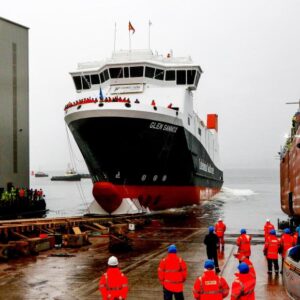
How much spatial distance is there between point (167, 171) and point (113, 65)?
9208mm

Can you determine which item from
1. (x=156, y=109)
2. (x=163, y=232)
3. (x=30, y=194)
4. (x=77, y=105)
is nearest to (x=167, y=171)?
(x=156, y=109)

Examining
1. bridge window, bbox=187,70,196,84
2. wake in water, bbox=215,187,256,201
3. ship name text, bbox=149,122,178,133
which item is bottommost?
wake in water, bbox=215,187,256,201

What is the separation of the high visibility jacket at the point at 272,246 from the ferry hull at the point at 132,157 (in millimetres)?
15769

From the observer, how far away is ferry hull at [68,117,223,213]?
27.3 metres

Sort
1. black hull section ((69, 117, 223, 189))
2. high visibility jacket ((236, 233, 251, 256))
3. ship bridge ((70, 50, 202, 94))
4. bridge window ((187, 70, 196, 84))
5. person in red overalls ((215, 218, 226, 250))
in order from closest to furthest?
high visibility jacket ((236, 233, 251, 256)), person in red overalls ((215, 218, 226, 250)), black hull section ((69, 117, 223, 189)), ship bridge ((70, 50, 202, 94)), bridge window ((187, 70, 196, 84))

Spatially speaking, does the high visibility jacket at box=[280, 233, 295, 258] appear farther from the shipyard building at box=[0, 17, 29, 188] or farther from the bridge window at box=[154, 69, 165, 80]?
the shipyard building at box=[0, 17, 29, 188]

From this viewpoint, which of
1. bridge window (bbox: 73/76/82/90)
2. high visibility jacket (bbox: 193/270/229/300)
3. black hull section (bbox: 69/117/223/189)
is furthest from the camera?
bridge window (bbox: 73/76/82/90)

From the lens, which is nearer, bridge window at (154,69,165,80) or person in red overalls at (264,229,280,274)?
person in red overalls at (264,229,280,274)

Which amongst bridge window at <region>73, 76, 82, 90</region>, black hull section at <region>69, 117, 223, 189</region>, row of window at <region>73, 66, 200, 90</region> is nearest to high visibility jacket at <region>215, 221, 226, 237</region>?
black hull section at <region>69, 117, 223, 189</region>

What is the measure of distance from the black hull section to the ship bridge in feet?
17.0

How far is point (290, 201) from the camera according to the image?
21672mm

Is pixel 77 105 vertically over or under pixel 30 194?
over

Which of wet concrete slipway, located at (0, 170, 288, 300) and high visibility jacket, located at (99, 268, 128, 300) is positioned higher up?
high visibility jacket, located at (99, 268, 128, 300)

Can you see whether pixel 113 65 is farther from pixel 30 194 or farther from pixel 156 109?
pixel 30 194
